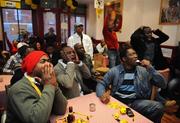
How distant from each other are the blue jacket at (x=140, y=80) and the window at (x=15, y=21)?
18.3ft

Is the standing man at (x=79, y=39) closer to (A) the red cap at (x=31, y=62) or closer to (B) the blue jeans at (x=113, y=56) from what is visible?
(B) the blue jeans at (x=113, y=56)

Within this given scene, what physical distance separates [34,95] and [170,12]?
12.8 ft

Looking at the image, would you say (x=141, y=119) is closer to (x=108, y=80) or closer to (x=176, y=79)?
(x=108, y=80)

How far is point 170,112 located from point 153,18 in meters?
2.58

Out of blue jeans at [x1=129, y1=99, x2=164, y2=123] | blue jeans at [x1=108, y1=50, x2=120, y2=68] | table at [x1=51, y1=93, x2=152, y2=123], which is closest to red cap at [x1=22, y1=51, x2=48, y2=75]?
table at [x1=51, y1=93, x2=152, y2=123]

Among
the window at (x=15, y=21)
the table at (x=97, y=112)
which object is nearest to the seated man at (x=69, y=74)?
the table at (x=97, y=112)

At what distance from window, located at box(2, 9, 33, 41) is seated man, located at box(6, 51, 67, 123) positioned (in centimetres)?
576

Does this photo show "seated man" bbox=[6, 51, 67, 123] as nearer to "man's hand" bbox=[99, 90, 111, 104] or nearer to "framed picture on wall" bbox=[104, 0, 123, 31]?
"man's hand" bbox=[99, 90, 111, 104]

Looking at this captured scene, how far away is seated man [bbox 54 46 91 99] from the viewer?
180 centimetres

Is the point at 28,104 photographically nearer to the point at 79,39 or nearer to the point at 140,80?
the point at 140,80

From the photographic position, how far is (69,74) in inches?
73.0

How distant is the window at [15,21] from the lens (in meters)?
6.19

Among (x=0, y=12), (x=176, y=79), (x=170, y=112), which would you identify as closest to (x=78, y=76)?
(x=176, y=79)

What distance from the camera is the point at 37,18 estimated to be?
22.3 feet
